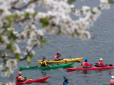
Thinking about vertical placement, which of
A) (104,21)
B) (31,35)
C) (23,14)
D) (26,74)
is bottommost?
(26,74)

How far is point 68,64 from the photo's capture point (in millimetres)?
29031

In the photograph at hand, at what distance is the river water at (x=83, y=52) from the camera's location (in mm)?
24984

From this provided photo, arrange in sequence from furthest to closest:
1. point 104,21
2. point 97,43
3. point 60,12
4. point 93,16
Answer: point 104,21, point 97,43, point 93,16, point 60,12

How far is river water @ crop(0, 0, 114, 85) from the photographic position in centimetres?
2498

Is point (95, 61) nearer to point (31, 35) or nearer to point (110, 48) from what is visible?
point (110, 48)

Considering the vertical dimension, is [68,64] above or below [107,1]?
below

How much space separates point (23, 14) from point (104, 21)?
42.2 metres

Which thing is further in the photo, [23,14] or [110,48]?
[110,48]

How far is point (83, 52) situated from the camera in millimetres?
33344

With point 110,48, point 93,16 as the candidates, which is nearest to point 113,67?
point 110,48

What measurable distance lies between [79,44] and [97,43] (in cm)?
236

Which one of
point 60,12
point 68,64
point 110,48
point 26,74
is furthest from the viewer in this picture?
point 110,48

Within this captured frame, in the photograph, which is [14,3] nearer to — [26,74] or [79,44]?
[26,74]

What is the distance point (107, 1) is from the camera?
538 cm
